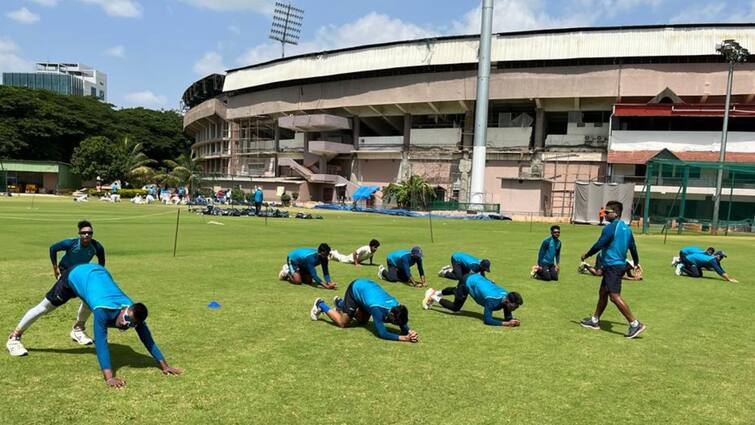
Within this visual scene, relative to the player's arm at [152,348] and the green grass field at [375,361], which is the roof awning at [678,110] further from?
the player's arm at [152,348]

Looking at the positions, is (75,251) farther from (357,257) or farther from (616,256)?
(357,257)

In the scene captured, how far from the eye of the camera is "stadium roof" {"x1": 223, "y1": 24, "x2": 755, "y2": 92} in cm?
4878

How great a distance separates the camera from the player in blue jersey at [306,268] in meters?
11.3

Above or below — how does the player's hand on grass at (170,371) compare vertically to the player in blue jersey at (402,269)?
below

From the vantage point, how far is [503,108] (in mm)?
59250

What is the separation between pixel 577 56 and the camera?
5159 cm

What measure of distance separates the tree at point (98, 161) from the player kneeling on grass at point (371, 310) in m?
71.8

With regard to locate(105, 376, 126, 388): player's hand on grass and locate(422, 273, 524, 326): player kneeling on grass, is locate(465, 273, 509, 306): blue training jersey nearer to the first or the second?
locate(422, 273, 524, 326): player kneeling on grass

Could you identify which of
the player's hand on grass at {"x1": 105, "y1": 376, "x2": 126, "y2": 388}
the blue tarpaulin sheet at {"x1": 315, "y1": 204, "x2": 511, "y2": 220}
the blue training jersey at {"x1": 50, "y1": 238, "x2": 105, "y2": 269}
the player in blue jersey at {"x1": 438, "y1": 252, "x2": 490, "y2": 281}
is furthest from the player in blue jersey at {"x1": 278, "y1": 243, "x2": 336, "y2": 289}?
the blue tarpaulin sheet at {"x1": 315, "y1": 204, "x2": 511, "y2": 220}

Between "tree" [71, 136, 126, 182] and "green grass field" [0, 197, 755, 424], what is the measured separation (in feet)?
211

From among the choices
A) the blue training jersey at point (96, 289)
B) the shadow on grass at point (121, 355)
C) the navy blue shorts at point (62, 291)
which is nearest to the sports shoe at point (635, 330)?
the shadow on grass at point (121, 355)

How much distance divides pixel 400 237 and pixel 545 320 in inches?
596

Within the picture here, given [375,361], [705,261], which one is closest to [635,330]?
[375,361]

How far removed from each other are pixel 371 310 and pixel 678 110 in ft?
162
